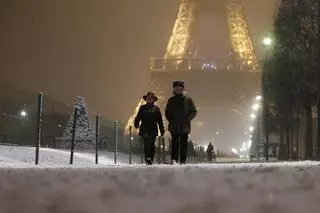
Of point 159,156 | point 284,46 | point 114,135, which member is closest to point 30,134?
point 114,135

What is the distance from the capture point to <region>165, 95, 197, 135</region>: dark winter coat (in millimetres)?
13133

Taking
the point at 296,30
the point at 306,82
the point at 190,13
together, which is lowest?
the point at 306,82

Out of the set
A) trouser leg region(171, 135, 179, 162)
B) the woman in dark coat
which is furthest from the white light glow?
trouser leg region(171, 135, 179, 162)

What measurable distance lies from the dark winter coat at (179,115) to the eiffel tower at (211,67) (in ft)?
157

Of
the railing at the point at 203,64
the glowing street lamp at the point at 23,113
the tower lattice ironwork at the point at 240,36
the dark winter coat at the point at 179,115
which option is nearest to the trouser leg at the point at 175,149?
the dark winter coat at the point at 179,115

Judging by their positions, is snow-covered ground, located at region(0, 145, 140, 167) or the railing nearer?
snow-covered ground, located at region(0, 145, 140, 167)

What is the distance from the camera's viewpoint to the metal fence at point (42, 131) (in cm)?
1737

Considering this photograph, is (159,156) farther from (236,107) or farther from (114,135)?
(236,107)

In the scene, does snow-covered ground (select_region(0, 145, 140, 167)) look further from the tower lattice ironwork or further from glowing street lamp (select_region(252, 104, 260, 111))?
the tower lattice ironwork

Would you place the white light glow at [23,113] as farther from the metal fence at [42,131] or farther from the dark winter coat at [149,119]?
the dark winter coat at [149,119]

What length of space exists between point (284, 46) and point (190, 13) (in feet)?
111

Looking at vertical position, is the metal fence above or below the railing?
below

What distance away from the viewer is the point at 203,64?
69.2 m

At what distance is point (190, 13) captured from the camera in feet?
216
